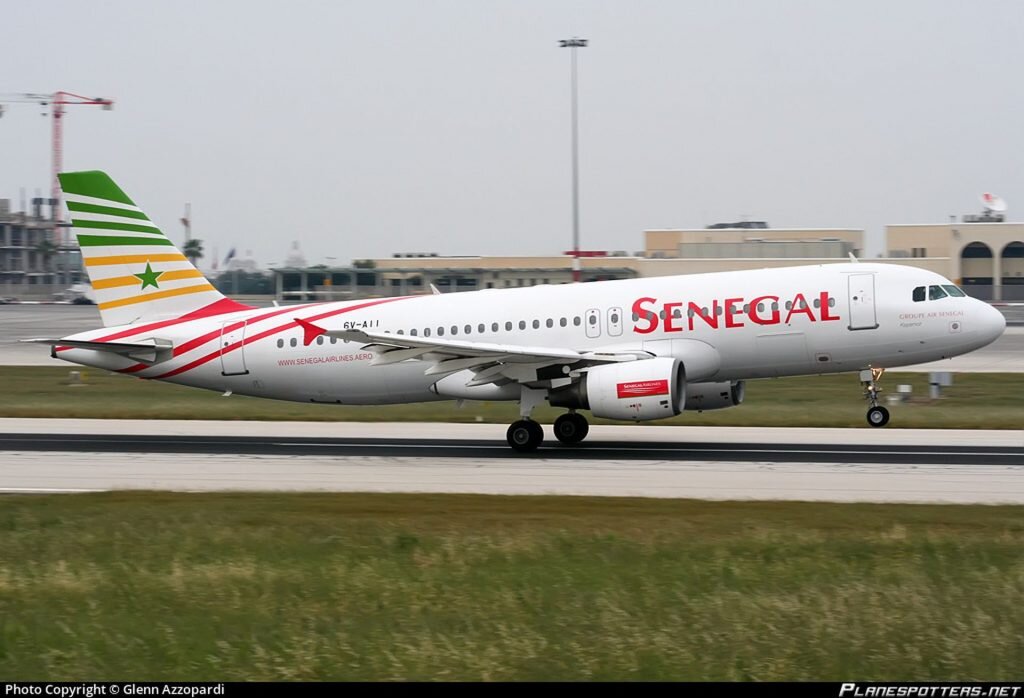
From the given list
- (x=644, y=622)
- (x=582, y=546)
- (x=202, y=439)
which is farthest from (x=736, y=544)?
(x=202, y=439)

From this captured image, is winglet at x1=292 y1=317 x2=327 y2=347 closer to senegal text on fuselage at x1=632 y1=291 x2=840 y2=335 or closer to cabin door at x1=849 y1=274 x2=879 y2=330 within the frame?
senegal text on fuselage at x1=632 y1=291 x2=840 y2=335

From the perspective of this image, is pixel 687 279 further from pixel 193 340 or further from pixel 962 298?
pixel 193 340

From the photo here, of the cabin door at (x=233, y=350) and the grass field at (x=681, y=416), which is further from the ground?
the cabin door at (x=233, y=350)

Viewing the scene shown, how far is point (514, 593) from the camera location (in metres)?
13.3

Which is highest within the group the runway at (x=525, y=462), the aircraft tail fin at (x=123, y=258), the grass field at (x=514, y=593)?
the aircraft tail fin at (x=123, y=258)

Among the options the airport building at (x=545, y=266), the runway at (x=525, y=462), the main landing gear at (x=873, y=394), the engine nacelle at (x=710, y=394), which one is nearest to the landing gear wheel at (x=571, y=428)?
the runway at (x=525, y=462)

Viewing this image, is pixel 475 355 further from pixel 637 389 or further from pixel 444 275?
pixel 444 275

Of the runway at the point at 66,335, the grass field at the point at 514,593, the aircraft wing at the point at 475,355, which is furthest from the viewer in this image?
the runway at the point at 66,335

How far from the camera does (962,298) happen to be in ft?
93.8

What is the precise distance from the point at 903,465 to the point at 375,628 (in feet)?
51.7

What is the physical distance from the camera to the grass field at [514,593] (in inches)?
428

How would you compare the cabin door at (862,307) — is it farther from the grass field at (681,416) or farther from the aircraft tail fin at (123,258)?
the aircraft tail fin at (123,258)

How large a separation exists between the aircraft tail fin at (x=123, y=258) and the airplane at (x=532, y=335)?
35 mm

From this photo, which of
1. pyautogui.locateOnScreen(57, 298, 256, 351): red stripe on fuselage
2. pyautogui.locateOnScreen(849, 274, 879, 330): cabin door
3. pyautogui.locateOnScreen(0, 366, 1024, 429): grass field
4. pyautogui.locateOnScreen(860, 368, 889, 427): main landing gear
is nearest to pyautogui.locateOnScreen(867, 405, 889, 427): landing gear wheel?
pyautogui.locateOnScreen(860, 368, 889, 427): main landing gear
